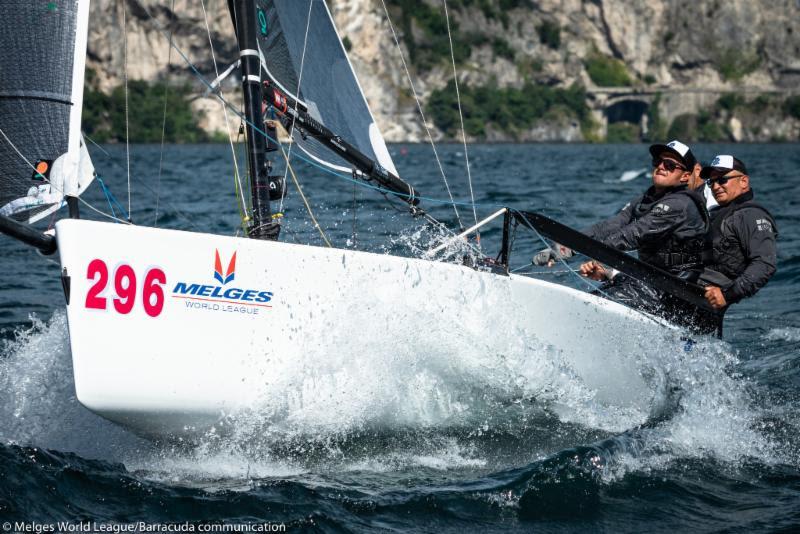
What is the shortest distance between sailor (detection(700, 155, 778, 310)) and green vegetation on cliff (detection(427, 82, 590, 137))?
87865mm

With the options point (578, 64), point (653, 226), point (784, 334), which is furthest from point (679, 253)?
point (578, 64)

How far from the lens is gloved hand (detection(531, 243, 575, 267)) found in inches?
194

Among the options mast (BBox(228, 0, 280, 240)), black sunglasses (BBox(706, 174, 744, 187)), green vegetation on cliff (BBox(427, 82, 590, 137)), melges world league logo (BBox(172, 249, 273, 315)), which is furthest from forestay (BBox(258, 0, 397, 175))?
green vegetation on cliff (BBox(427, 82, 590, 137))

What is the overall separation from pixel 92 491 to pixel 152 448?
0.60 meters

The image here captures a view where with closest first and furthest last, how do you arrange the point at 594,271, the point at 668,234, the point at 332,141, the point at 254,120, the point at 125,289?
1. the point at 125,289
2. the point at 254,120
3. the point at 668,234
4. the point at 332,141
5. the point at 594,271

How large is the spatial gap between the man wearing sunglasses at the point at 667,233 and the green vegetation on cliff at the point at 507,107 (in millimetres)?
87901

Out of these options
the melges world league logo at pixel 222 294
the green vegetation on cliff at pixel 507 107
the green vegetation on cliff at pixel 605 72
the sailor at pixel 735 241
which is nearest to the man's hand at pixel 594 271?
the sailor at pixel 735 241

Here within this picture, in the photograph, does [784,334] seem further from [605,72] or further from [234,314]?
[605,72]

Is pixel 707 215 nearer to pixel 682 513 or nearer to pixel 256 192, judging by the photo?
pixel 682 513

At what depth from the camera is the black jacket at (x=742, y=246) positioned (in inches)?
195

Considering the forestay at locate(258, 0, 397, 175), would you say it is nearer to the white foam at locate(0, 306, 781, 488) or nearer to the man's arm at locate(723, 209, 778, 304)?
the white foam at locate(0, 306, 781, 488)

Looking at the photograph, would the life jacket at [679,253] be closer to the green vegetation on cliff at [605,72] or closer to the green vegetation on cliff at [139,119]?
the green vegetation on cliff at [139,119]

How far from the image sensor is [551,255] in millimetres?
4992

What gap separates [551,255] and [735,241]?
1049 millimetres
